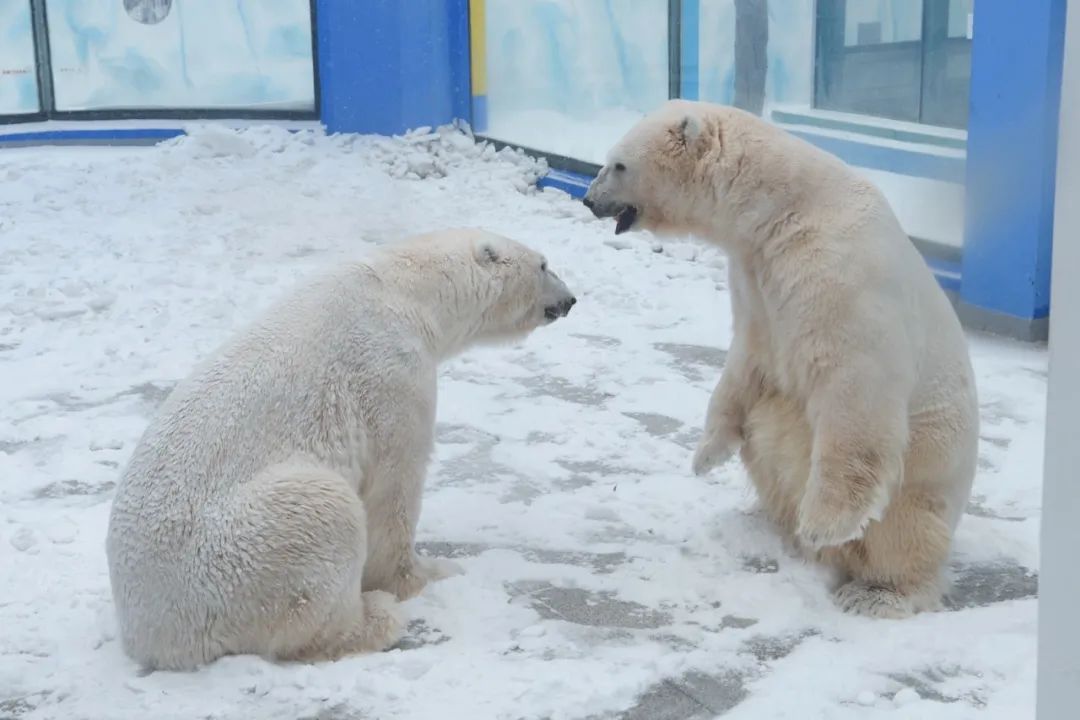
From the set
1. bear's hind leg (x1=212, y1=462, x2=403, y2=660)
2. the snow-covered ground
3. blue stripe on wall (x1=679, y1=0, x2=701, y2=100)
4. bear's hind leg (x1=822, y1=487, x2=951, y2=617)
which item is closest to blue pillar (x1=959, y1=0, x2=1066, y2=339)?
the snow-covered ground

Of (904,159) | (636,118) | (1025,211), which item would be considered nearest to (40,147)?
(636,118)

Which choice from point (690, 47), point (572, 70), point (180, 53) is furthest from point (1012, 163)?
point (180, 53)

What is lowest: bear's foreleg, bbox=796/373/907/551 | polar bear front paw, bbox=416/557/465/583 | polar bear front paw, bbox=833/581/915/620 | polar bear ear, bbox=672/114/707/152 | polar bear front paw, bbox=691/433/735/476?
polar bear front paw, bbox=833/581/915/620

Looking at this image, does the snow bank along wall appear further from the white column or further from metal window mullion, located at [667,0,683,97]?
the white column

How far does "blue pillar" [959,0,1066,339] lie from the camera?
17.2 feet

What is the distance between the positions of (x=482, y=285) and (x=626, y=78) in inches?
235

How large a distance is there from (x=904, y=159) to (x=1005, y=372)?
1.68m

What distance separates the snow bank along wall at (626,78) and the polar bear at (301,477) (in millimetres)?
2989

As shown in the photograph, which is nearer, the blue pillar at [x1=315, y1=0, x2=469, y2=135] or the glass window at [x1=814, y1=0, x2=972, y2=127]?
the glass window at [x1=814, y1=0, x2=972, y2=127]

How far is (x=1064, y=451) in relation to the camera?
976 millimetres

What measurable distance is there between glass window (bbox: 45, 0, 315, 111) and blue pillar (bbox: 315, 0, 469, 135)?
1.10 m

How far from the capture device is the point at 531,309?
361cm

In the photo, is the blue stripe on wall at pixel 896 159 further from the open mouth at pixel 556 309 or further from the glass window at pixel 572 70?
the open mouth at pixel 556 309

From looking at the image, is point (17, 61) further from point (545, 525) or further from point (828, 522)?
point (828, 522)
